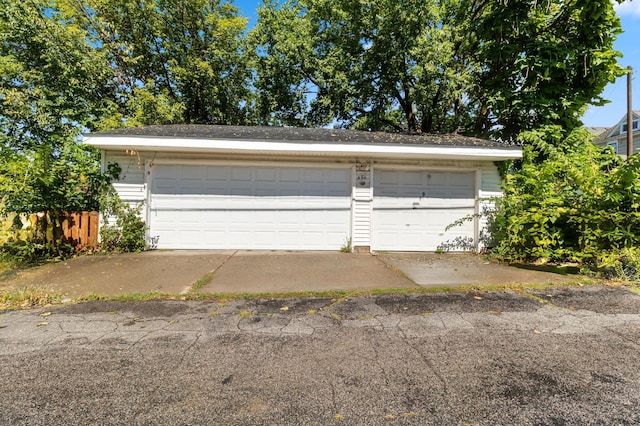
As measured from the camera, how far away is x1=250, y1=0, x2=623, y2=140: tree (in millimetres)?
7961

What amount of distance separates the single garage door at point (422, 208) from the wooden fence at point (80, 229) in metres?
6.32

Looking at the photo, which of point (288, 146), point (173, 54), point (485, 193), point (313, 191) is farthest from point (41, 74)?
point (485, 193)

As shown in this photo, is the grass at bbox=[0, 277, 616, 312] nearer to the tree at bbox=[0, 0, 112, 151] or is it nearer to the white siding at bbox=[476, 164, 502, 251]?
the white siding at bbox=[476, 164, 502, 251]

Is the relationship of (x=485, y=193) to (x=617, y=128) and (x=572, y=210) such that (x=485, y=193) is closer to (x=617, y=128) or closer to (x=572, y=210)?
(x=572, y=210)

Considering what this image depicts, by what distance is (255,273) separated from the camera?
5246mm

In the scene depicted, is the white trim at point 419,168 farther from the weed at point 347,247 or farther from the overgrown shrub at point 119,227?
the overgrown shrub at point 119,227

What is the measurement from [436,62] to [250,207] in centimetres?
947

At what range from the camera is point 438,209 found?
25.3 ft

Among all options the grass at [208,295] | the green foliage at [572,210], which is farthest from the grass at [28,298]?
the green foliage at [572,210]

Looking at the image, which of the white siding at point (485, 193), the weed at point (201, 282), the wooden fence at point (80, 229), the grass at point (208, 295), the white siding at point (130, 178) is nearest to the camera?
the grass at point (208, 295)

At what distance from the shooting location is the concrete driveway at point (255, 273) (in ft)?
14.7

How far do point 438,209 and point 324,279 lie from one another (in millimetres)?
4157

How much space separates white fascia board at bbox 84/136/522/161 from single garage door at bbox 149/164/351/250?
0.54 metres

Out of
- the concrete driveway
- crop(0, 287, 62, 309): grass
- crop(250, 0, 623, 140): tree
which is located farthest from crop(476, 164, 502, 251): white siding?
crop(0, 287, 62, 309): grass
